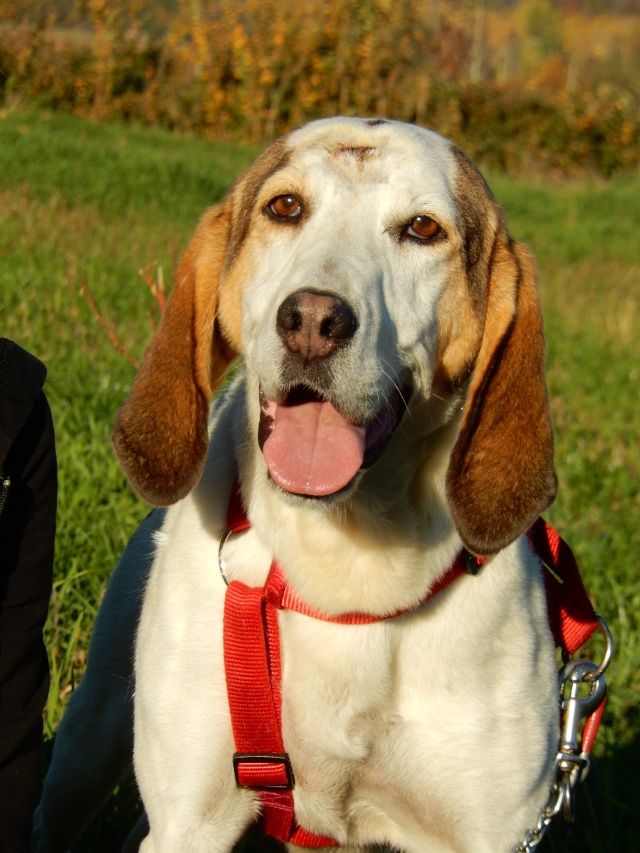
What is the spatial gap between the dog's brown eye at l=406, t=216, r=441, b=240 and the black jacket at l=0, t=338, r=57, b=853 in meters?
0.87

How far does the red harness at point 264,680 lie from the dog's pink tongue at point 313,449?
0.30m

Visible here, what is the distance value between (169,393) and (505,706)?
1.02 meters

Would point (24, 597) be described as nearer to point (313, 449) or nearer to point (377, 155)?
point (313, 449)

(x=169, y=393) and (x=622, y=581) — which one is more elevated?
(x=169, y=393)

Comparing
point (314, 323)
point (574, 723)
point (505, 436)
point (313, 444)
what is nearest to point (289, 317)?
point (314, 323)

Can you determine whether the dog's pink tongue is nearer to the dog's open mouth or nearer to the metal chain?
the dog's open mouth

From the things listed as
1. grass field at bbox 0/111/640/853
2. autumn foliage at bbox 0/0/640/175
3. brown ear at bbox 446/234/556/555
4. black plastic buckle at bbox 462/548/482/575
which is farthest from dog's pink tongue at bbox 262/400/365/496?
autumn foliage at bbox 0/0/640/175

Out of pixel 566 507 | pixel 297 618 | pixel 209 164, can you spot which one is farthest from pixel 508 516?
pixel 209 164

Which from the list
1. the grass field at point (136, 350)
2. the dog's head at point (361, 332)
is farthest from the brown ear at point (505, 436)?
the grass field at point (136, 350)

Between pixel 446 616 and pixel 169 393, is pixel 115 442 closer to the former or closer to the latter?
pixel 169 393

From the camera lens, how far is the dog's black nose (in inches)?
81.4

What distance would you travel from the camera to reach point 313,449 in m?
2.28

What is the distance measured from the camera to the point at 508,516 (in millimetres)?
2393

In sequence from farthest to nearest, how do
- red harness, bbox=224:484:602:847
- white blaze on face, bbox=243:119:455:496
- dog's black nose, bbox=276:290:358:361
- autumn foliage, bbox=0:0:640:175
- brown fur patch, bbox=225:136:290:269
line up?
autumn foliage, bbox=0:0:640:175 → brown fur patch, bbox=225:136:290:269 → red harness, bbox=224:484:602:847 → white blaze on face, bbox=243:119:455:496 → dog's black nose, bbox=276:290:358:361
